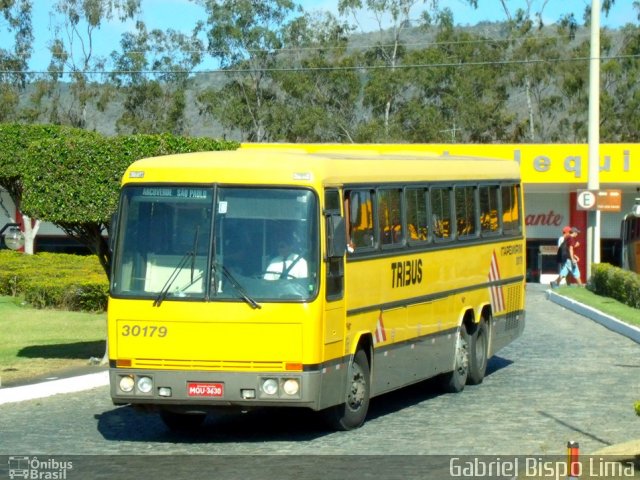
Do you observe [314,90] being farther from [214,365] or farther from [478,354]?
[214,365]

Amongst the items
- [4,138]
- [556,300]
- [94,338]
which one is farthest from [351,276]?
[4,138]

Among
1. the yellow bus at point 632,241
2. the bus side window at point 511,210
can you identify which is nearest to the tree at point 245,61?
the yellow bus at point 632,241

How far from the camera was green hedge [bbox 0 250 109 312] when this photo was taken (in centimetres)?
2916

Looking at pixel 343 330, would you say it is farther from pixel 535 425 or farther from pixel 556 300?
pixel 556 300

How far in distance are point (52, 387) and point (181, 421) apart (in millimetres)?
3133

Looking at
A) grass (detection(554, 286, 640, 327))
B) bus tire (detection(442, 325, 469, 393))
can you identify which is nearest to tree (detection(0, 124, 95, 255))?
grass (detection(554, 286, 640, 327))

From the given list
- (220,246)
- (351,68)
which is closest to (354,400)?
(220,246)

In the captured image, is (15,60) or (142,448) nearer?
(142,448)

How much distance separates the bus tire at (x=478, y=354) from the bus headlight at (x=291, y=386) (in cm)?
534

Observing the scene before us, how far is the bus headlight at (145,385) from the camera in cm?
1173

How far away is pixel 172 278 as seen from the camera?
11.9 metres

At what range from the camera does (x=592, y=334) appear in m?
23.3

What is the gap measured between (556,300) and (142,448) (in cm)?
2198

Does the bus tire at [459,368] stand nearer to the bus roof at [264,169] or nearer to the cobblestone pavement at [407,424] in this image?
the cobblestone pavement at [407,424]
